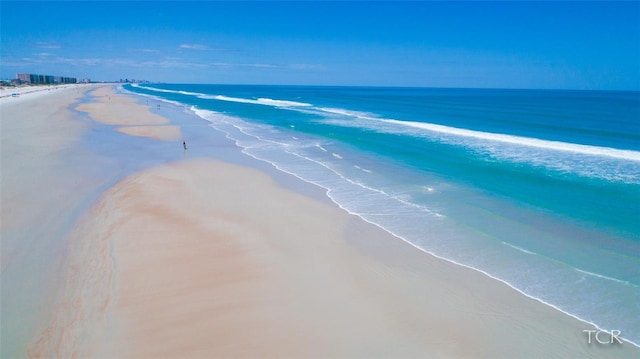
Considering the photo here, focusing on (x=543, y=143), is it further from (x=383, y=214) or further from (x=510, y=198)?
(x=383, y=214)

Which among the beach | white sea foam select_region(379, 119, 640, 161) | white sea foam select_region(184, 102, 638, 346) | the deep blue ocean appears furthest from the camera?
white sea foam select_region(379, 119, 640, 161)

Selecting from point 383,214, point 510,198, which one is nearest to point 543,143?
point 510,198

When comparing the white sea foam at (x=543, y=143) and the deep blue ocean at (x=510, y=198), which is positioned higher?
the white sea foam at (x=543, y=143)

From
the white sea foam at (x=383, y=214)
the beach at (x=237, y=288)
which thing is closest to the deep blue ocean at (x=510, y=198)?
the white sea foam at (x=383, y=214)

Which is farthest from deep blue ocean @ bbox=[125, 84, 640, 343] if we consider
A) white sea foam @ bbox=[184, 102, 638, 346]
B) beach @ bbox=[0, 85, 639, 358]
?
beach @ bbox=[0, 85, 639, 358]

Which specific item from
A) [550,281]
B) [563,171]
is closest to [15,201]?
[550,281]

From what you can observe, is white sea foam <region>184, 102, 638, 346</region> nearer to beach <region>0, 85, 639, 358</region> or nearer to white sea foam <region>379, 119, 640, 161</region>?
beach <region>0, 85, 639, 358</region>

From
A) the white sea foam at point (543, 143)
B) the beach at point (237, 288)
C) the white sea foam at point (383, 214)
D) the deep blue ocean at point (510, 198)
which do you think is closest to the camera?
the beach at point (237, 288)

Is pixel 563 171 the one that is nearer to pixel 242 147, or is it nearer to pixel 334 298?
pixel 334 298

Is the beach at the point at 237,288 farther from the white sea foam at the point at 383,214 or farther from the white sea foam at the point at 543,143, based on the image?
the white sea foam at the point at 543,143
